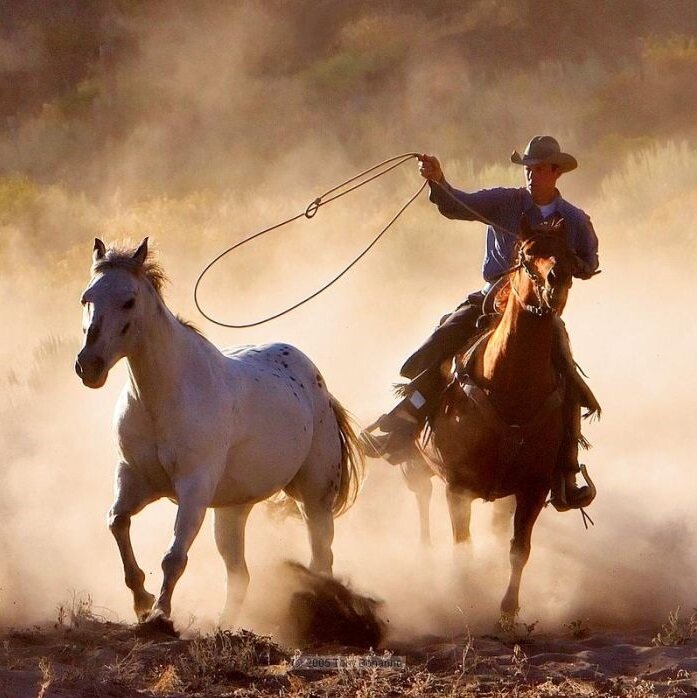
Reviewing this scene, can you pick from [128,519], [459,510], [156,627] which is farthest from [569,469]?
[156,627]

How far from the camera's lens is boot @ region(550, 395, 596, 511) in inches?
344

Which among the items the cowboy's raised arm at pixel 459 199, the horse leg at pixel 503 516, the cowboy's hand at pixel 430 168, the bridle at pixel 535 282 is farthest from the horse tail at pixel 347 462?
the bridle at pixel 535 282

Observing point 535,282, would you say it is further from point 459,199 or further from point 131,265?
point 131,265

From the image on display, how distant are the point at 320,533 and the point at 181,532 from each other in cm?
176

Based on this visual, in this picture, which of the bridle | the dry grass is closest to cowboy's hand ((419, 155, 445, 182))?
the bridle

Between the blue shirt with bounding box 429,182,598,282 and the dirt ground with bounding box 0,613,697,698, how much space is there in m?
2.36

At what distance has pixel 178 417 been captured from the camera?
7.70 m

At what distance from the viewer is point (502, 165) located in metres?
24.1

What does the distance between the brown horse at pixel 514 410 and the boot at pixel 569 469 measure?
0.09 m

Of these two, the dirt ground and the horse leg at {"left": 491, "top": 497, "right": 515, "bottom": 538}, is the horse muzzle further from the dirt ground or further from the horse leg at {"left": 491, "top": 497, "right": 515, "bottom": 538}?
the horse leg at {"left": 491, "top": 497, "right": 515, "bottom": 538}

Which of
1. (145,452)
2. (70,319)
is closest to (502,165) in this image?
(70,319)

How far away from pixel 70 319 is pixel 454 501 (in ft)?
41.8

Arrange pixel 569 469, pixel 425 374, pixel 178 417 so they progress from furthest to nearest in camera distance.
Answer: pixel 425 374 < pixel 569 469 < pixel 178 417

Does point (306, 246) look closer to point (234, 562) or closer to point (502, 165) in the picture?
point (502, 165)
